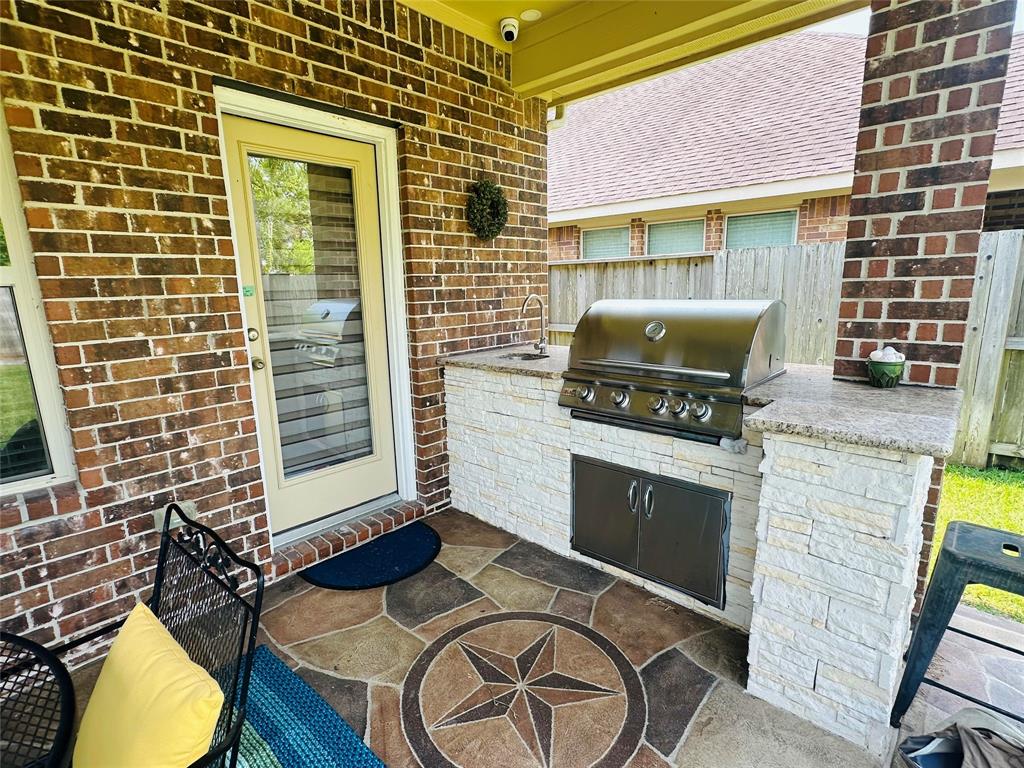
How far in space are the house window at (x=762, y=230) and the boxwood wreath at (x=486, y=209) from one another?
4071 mm

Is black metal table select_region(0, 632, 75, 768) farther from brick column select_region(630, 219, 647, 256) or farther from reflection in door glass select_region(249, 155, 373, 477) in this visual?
brick column select_region(630, 219, 647, 256)

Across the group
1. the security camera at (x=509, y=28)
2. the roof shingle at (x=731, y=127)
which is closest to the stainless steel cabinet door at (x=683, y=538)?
the security camera at (x=509, y=28)

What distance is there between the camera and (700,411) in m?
2.07

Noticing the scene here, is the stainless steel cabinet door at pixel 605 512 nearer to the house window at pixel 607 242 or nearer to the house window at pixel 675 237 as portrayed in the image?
the house window at pixel 675 237

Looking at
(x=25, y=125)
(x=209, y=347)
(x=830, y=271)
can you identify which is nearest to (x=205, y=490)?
(x=209, y=347)

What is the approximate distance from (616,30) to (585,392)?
2093mm

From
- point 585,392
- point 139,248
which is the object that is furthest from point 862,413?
point 139,248

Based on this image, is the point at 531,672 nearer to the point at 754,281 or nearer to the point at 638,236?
the point at 754,281

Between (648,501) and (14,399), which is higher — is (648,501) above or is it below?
below

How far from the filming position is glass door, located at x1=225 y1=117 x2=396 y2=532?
252 centimetres

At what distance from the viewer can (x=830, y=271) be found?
3979mm

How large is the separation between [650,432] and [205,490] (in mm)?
2070

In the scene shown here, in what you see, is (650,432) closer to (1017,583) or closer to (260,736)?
(1017,583)

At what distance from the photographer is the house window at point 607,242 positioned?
718 centimetres
